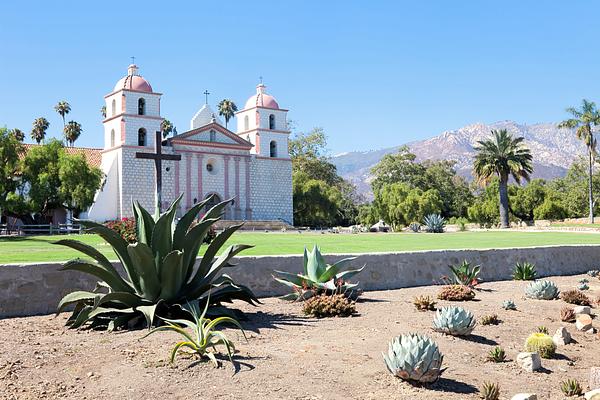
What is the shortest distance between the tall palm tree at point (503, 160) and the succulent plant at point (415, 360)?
51.9 meters

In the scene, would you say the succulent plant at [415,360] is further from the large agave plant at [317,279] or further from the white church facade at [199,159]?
the white church facade at [199,159]

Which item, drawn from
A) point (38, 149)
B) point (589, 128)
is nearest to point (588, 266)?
point (38, 149)

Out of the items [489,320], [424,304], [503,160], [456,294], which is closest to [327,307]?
[424,304]

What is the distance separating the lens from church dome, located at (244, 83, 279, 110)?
215ft

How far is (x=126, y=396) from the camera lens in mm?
5258

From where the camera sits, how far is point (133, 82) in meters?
57.7

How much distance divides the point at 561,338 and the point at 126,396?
5.71 m

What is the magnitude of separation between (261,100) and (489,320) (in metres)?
→ 58.3

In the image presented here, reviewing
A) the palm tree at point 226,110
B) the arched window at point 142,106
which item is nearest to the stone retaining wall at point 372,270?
the arched window at point 142,106

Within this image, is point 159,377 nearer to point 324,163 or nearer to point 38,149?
point 38,149

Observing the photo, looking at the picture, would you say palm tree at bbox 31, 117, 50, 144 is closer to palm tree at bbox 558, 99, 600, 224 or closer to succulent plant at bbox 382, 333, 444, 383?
palm tree at bbox 558, 99, 600, 224

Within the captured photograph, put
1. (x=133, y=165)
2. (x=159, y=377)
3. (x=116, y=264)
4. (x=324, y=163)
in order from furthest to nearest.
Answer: (x=324, y=163), (x=133, y=165), (x=116, y=264), (x=159, y=377)

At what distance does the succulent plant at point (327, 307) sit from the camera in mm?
8617

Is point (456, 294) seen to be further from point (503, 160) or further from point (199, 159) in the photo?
point (199, 159)
